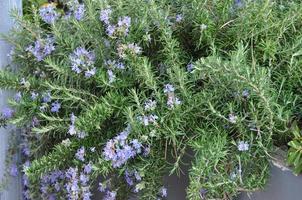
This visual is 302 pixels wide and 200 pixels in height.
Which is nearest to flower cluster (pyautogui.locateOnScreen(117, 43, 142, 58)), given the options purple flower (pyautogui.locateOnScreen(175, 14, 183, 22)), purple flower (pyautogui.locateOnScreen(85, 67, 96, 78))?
purple flower (pyautogui.locateOnScreen(85, 67, 96, 78))

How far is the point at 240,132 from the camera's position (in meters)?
1.85

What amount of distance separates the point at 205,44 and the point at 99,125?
51 centimetres

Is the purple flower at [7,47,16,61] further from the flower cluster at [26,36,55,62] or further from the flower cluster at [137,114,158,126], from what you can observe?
the flower cluster at [137,114,158,126]

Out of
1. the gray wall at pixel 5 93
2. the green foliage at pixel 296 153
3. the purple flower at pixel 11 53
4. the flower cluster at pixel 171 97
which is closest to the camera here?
the green foliage at pixel 296 153

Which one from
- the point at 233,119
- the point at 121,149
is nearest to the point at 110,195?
the point at 121,149

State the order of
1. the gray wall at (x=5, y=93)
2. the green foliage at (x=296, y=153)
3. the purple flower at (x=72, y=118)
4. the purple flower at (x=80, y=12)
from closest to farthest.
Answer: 1. the green foliage at (x=296, y=153)
2. the purple flower at (x=72, y=118)
3. the purple flower at (x=80, y=12)
4. the gray wall at (x=5, y=93)

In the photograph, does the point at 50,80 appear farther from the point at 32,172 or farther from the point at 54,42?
the point at 32,172

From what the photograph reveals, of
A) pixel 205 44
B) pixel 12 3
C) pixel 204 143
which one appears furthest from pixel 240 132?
pixel 12 3

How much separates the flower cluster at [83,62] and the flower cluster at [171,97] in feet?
1.01

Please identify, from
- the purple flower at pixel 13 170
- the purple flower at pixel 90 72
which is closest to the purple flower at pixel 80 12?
the purple flower at pixel 90 72

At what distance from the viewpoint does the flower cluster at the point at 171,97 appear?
1853 mm

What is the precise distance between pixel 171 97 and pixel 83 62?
0.39 metres

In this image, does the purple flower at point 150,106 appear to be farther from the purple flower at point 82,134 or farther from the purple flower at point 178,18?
the purple flower at point 178,18

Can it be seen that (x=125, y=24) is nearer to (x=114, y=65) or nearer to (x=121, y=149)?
(x=114, y=65)
